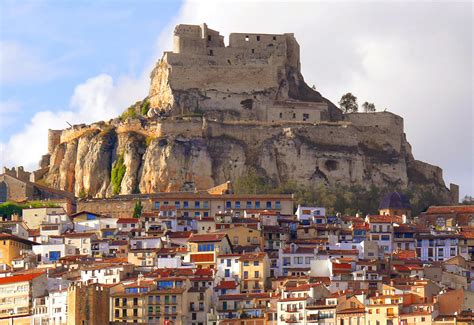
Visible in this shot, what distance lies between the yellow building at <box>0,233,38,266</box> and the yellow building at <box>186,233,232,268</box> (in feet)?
34.9

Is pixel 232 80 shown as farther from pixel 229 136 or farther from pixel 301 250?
pixel 301 250

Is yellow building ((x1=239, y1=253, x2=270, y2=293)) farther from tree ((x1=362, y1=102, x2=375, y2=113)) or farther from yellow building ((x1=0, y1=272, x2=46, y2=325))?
tree ((x1=362, y1=102, x2=375, y2=113))

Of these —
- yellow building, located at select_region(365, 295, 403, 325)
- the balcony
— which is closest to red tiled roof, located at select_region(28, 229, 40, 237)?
the balcony

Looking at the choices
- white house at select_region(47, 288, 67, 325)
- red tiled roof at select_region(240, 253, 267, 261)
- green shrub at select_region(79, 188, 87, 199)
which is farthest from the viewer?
green shrub at select_region(79, 188, 87, 199)

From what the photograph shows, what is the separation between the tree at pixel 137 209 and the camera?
365 ft

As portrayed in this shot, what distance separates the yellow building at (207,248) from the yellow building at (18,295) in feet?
33.4

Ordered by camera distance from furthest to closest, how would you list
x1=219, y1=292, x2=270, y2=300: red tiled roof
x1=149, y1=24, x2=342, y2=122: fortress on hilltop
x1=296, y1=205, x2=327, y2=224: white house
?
x1=149, y1=24, x2=342, y2=122: fortress on hilltop, x1=296, y1=205, x2=327, y2=224: white house, x1=219, y1=292, x2=270, y2=300: red tiled roof

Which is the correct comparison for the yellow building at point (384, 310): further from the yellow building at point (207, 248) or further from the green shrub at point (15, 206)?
the green shrub at point (15, 206)

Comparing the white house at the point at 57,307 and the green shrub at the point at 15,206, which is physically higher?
the green shrub at the point at 15,206

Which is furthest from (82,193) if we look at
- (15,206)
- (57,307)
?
(57,307)

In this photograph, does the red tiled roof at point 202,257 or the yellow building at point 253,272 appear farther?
the red tiled roof at point 202,257

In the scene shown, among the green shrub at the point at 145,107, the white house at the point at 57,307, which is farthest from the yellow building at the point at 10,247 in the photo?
the green shrub at the point at 145,107

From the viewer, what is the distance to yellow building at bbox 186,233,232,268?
9519cm

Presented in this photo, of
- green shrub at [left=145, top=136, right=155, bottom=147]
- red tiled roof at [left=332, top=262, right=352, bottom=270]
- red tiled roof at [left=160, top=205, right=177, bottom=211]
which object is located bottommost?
red tiled roof at [left=332, top=262, right=352, bottom=270]
